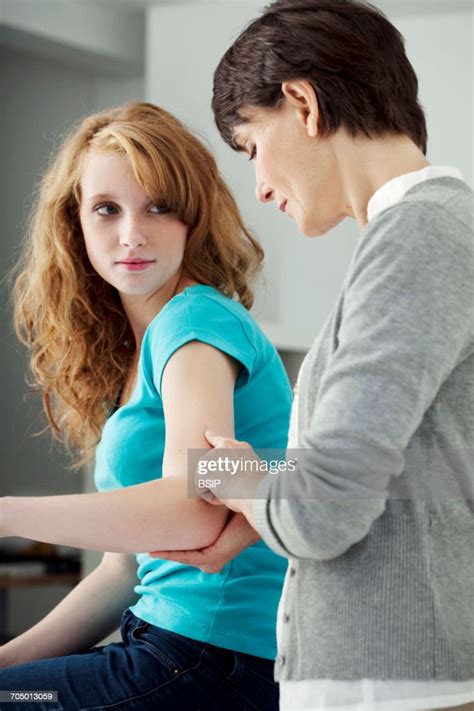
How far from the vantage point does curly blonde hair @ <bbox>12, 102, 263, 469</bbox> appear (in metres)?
1.17

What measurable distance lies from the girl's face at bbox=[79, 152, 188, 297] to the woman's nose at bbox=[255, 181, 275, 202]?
0.25 meters

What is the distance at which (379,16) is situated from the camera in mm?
872

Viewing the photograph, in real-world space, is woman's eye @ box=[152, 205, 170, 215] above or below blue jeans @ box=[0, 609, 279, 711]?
above

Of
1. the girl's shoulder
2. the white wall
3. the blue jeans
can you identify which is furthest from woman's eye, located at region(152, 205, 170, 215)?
the white wall

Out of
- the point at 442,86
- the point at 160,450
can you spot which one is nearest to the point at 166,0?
the point at 442,86

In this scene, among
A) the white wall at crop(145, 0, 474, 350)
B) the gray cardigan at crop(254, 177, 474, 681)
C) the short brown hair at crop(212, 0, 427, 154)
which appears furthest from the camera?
the white wall at crop(145, 0, 474, 350)

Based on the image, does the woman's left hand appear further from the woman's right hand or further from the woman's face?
the woman's face

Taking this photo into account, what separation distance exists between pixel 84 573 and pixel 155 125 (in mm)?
1825

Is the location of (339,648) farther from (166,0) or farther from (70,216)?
(166,0)

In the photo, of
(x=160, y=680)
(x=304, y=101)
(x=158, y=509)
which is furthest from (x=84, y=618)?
(x=304, y=101)

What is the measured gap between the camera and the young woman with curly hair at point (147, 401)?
96 centimetres

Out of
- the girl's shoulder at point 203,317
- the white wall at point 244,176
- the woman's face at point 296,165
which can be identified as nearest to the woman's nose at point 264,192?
the woman's face at point 296,165

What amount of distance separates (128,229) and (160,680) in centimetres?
52

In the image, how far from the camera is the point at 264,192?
93 centimetres
